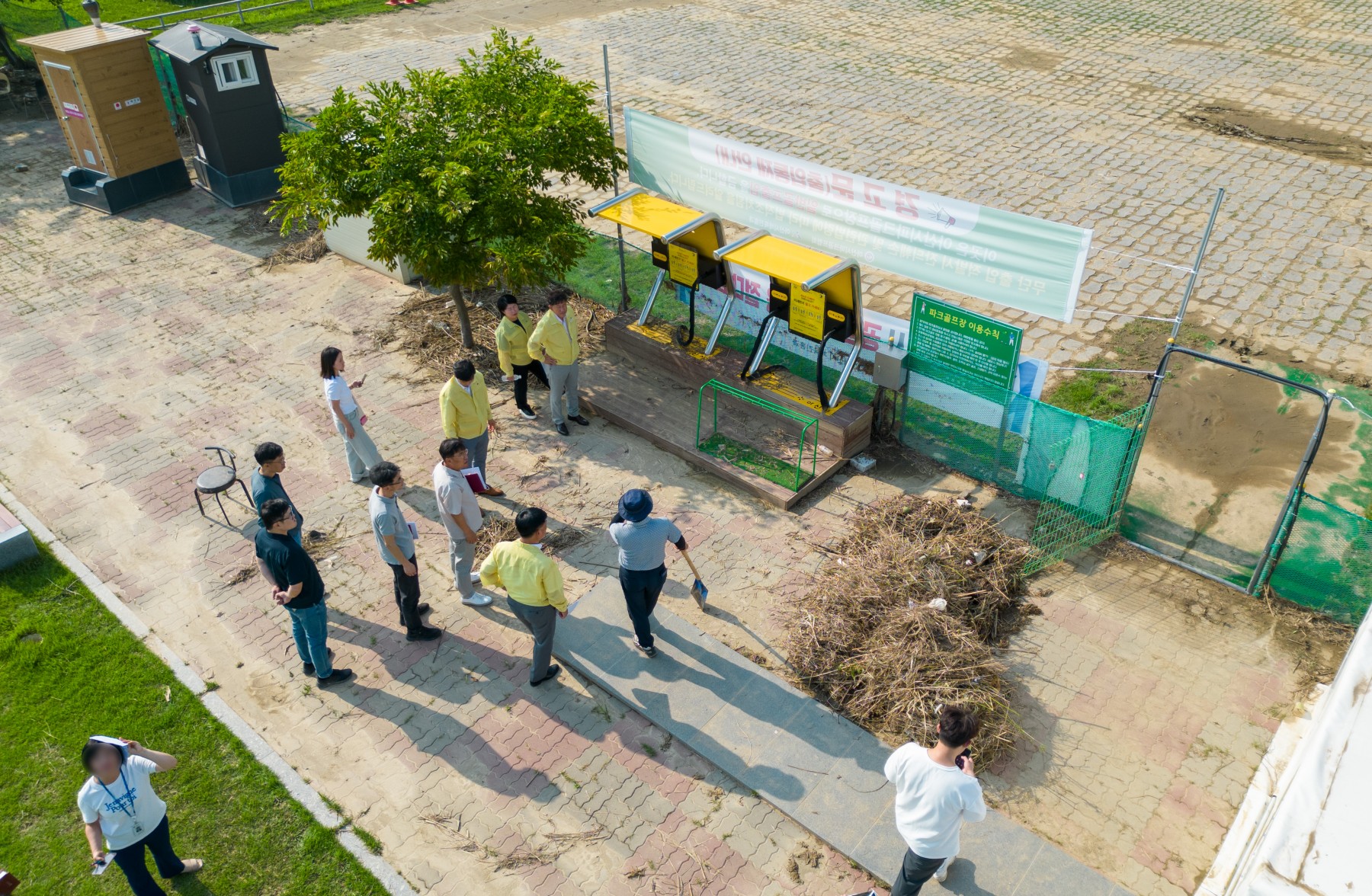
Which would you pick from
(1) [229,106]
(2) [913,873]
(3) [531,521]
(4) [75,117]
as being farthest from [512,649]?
(4) [75,117]

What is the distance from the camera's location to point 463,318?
39.6 ft

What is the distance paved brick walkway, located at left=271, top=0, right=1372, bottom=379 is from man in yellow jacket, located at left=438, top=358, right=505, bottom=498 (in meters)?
6.13

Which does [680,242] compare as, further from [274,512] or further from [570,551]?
[274,512]

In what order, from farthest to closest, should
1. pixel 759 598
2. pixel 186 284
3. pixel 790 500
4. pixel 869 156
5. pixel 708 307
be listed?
pixel 869 156, pixel 186 284, pixel 708 307, pixel 790 500, pixel 759 598

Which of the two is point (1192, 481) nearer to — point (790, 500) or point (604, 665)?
point (790, 500)

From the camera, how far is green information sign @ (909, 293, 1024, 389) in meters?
9.10

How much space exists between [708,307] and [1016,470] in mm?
4091

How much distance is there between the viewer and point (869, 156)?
17.1m

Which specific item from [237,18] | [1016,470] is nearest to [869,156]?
[1016,470]

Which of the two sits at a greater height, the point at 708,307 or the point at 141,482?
the point at 708,307

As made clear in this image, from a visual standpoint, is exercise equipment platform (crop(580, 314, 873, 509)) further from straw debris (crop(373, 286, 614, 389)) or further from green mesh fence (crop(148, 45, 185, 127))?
green mesh fence (crop(148, 45, 185, 127))

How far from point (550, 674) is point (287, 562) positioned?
2230 millimetres

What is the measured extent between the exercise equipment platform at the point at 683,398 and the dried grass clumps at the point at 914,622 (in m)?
1.16

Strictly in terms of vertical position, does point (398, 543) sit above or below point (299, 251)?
above
